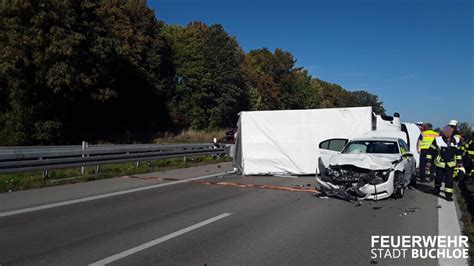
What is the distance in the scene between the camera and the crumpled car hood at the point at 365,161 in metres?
8.85

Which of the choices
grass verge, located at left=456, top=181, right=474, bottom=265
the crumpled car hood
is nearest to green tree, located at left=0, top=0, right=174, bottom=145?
the crumpled car hood

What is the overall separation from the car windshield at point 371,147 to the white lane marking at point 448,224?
6.31 ft

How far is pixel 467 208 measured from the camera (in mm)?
8461

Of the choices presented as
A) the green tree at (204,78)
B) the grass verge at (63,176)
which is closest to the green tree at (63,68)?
the green tree at (204,78)

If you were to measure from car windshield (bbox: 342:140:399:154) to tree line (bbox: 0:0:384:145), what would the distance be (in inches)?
955

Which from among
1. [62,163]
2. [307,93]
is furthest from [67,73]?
[307,93]

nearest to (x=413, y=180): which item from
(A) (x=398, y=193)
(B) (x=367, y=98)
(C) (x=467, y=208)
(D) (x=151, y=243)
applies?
(A) (x=398, y=193)

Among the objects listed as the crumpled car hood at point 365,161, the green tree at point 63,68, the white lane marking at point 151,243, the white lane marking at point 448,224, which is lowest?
the white lane marking at point 151,243

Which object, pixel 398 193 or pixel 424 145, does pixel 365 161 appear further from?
pixel 424 145

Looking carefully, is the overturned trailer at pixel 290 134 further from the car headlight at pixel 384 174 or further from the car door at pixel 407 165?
the car headlight at pixel 384 174

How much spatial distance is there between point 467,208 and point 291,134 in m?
6.98

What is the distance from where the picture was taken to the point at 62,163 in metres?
12.4

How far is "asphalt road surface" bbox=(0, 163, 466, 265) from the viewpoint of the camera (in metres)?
5.28

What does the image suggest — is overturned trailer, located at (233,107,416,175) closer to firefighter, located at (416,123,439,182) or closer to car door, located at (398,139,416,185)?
firefighter, located at (416,123,439,182)
